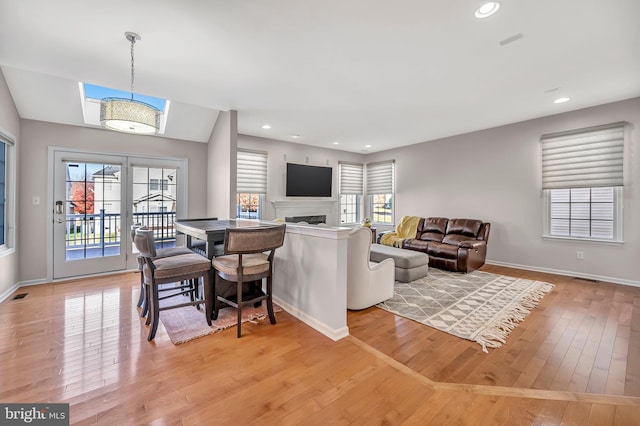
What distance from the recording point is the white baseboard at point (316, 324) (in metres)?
2.37

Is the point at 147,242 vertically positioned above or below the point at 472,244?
above

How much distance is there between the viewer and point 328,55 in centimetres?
263

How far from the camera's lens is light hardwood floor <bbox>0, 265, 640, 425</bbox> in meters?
1.53

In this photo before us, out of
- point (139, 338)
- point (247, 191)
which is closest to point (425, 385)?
point (139, 338)

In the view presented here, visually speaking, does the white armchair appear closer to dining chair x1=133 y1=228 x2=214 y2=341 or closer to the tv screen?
dining chair x1=133 y1=228 x2=214 y2=341

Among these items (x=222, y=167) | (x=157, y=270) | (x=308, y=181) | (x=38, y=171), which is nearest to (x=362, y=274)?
(x=157, y=270)

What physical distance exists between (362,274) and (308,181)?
4044 mm

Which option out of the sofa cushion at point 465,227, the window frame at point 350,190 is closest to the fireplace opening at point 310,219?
the window frame at point 350,190

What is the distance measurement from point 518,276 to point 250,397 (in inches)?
178

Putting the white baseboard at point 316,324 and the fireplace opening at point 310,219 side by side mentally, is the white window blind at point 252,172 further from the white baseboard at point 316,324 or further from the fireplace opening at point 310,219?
the white baseboard at point 316,324

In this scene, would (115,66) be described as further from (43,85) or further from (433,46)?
(433,46)

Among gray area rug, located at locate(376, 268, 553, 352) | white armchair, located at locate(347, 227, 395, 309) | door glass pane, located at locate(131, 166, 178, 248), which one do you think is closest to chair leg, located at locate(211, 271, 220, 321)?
white armchair, located at locate(347, 227, 395, 309)

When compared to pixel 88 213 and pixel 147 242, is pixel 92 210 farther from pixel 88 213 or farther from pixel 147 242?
pixel 147 242

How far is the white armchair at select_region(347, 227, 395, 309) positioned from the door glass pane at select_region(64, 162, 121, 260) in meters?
3.98
